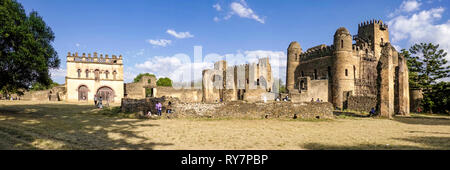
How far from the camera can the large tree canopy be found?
13688 millimetres

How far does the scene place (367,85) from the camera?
37.8m

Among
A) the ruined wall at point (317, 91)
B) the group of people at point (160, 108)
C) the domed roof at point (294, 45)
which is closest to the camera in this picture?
the group of people at point (160, 108)

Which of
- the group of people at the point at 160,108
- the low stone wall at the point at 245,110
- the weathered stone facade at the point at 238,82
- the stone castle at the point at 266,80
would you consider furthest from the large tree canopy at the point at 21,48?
the weathered stone facade at the point at 238,82

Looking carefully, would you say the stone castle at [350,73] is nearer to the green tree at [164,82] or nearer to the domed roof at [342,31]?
the domed roof at [342,31]

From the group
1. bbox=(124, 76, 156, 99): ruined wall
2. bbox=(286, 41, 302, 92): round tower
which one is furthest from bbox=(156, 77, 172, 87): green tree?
bbox=(286, 41, 302, 92): round tower

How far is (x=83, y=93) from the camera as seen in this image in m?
36.3

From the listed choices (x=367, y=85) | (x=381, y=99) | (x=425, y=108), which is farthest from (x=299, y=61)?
(x=381, y=99)

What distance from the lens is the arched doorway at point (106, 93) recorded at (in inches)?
1462

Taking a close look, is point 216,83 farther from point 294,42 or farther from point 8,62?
point 8,62

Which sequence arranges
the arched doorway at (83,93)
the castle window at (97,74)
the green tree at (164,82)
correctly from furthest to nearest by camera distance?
the green tree at (164,82) < the castle window at (97,74) < the arched doorway at (83,93)

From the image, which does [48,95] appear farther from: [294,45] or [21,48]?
[294,45]

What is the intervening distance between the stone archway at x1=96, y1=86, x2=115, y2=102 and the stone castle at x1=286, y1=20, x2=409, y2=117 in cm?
2648

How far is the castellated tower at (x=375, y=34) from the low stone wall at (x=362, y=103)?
19543mm

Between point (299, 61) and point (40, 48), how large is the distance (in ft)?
123
